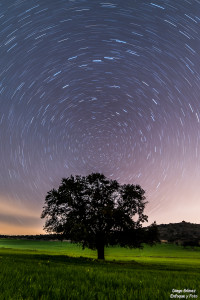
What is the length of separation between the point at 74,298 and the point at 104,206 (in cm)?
3189

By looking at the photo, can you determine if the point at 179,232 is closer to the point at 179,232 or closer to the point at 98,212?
the point at 179,232

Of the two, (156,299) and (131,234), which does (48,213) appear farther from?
(156,299)

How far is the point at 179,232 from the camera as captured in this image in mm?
133125

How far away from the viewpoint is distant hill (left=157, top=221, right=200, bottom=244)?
12354cm

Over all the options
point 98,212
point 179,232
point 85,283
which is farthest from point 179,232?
point 85,283

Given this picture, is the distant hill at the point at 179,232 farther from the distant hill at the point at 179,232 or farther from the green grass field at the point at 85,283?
the green grass field at the point at 85,283

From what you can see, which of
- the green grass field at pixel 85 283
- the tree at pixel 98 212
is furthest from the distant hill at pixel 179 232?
the green grass field at pixel 85 283

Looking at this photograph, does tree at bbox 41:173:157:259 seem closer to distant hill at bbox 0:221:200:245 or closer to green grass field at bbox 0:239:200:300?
green grass field at bbox 0:239:200:300

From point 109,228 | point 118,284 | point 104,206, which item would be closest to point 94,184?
point 104,206

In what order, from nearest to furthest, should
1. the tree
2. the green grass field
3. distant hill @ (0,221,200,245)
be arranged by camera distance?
the green grass field, the tree, distant hill @ (0,221,200,245)

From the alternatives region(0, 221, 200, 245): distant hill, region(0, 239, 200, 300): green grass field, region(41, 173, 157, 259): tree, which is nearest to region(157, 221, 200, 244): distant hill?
region(0, 221, 200, 245): distant hill

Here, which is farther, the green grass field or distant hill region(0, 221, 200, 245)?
distant hill region(0, 221, 200, 245)

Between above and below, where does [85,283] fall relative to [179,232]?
below

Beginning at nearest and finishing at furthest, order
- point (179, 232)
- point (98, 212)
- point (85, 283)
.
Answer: point (85, 283) → point (98, 212) → point (179, 232)
